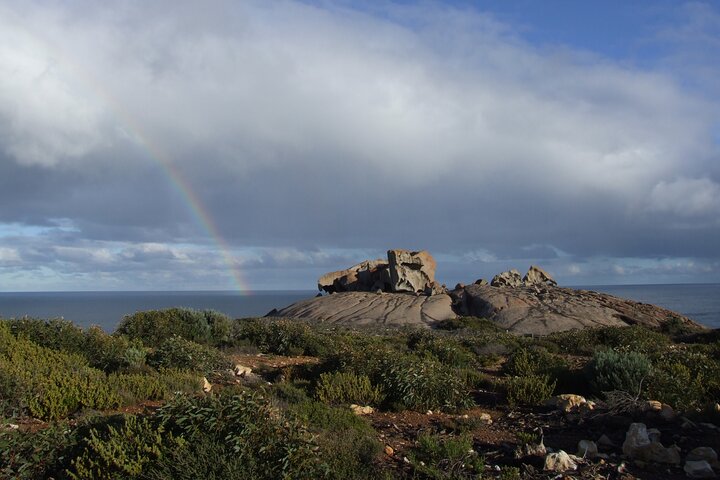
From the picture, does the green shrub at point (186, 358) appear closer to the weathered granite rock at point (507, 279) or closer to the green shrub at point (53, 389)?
the green shrub at point (53, 389)

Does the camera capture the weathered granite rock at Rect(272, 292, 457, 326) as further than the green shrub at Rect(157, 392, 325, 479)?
Yes

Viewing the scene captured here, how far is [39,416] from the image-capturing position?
825 cm

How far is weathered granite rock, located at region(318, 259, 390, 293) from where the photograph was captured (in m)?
46.5

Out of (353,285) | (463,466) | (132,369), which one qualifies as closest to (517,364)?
(463,466)

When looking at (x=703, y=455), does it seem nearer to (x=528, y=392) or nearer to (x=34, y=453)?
(x=528, y=392)

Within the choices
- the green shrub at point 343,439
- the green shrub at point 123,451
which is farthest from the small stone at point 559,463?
the green shrub at point 123,451

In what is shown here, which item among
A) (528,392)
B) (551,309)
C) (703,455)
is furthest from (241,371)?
(551,309)

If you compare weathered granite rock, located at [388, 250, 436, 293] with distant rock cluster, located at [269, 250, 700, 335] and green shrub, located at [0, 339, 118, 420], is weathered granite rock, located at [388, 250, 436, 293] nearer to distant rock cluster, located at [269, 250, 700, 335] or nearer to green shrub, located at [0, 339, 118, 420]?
distant rock cluster, located at [269, 250, 700, 335]

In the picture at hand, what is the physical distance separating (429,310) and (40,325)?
90.3 feet

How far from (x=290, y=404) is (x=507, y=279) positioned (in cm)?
4071

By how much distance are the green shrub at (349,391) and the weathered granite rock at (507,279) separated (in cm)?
3802

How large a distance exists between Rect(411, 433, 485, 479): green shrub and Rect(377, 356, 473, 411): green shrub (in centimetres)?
219

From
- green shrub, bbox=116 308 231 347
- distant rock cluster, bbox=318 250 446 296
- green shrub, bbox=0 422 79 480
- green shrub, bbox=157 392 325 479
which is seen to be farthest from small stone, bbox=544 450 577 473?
distant rock cluster, bbox=318 250 446 296

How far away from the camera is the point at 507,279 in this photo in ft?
156
